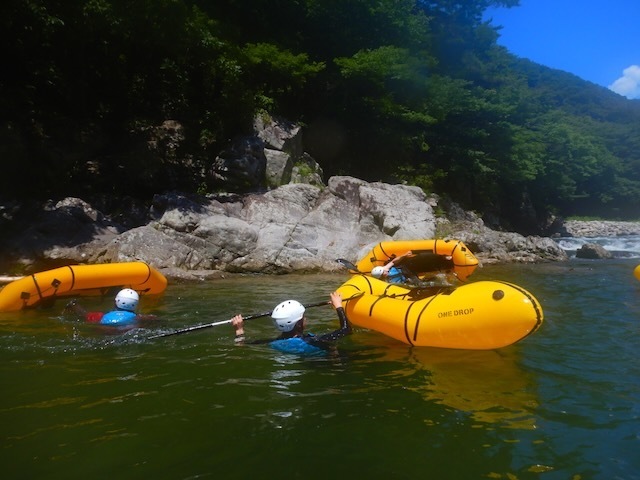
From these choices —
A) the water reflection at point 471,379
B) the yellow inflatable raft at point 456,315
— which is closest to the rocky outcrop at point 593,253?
the yellow inflatable raft at point 456,315

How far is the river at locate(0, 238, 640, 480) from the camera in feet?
9.15

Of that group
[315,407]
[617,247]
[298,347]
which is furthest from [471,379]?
[617,247]

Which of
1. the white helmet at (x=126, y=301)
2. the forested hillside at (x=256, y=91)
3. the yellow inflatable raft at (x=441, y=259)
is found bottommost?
the white helmet at (x=126, y=301)

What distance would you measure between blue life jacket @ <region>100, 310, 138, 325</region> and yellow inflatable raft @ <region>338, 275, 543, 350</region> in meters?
2.86

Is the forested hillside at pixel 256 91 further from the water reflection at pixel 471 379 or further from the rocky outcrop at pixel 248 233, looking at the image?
the water reflection at pixel 471 379

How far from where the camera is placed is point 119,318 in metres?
6.18

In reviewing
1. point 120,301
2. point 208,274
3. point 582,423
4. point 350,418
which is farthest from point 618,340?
point 208,274

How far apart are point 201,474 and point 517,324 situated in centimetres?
310

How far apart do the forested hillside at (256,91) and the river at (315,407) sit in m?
9.26

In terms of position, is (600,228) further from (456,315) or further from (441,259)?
(456,315)

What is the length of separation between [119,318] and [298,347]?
8.53 feet

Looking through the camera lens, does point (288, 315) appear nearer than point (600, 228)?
Yes

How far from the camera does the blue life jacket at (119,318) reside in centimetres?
615

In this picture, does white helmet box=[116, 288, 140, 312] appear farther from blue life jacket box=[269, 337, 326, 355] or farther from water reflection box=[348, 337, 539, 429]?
water reflection box=[348, 337, 539, 429]
